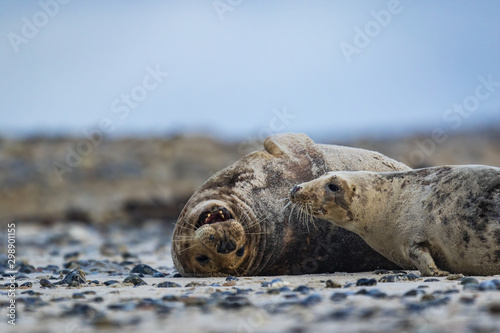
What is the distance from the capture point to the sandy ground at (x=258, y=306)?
9.96 ft

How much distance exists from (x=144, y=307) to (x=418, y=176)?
10.1 feet

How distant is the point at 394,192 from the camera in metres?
5.84

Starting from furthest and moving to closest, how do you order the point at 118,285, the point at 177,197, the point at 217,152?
the point at 217,152
the point at 177,197
the point at 118,285

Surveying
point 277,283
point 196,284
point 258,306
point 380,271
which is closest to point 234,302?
point 258,306

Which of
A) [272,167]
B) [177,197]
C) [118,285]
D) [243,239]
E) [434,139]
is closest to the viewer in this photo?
[118,285]

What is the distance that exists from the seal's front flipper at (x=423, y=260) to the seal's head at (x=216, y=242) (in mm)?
1392

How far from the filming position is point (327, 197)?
570 centimetres

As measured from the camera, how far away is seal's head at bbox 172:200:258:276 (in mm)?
5602

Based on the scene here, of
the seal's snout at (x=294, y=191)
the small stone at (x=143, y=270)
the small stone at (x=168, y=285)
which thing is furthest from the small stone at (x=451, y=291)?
the small stone at (x=143, y=270)

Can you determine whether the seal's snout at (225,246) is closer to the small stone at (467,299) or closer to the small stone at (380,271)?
the small stone at (380,271)

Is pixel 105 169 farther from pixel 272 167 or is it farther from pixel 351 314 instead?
pixel 351 314

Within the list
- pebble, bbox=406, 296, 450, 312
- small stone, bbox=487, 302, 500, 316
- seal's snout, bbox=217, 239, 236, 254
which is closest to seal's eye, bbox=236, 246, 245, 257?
seal's snout, bbox=217, 239, 236, 254

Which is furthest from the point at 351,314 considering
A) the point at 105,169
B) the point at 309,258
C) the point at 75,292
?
the point at 105,169

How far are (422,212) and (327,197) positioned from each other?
0.80m
